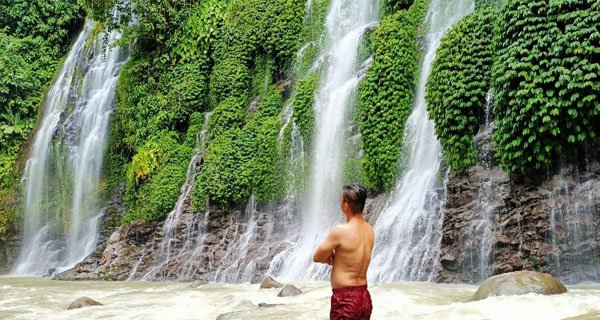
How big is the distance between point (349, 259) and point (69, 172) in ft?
67.0

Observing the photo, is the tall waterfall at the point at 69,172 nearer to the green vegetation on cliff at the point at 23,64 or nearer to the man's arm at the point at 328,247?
the green vegetation on cliff at the point at 23,64

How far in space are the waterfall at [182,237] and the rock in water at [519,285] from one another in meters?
9.65

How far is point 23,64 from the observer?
26328 mm

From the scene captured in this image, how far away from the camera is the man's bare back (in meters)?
4.20

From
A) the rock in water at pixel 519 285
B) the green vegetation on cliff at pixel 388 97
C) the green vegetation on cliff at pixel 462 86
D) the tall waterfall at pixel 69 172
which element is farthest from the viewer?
the tall waterfall at pixel 69 172

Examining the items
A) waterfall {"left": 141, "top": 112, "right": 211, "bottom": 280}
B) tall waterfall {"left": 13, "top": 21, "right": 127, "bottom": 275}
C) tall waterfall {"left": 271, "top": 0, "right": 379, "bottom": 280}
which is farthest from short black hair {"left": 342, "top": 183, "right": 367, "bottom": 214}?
tall waterfall {"left": 13, "top": 21, "right": 127, "bottom": 275}

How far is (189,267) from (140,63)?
9.69 meters

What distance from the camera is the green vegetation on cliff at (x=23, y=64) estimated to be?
927 inches

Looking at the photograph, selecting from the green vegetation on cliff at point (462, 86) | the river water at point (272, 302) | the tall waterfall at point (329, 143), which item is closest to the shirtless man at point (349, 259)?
the river water at point (272, 302)

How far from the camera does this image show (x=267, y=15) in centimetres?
1944

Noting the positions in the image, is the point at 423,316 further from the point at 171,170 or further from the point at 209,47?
the point at 209,47

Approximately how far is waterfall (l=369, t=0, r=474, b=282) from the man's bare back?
665cm

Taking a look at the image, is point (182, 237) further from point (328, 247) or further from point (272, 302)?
point (328, 247)

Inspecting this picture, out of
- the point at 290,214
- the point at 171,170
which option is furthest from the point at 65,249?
the point at 290,214
